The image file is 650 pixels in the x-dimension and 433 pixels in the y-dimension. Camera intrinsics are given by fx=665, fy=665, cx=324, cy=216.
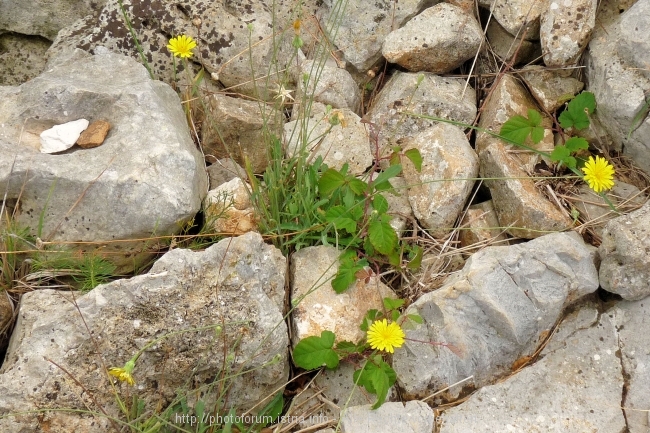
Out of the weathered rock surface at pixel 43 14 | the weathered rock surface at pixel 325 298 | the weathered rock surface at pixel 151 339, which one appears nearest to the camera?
the weathered rock surface at pixel 151 339

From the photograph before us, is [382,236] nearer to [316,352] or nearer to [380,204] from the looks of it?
[380,204]

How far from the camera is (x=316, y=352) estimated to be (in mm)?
2541

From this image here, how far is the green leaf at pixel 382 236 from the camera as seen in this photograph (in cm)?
273

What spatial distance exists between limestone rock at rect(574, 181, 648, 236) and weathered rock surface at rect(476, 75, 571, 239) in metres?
0.13

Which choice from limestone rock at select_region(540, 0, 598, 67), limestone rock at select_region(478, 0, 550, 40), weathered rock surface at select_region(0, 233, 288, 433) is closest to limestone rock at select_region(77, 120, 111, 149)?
weathered rock surface at select_region(0, 233, 288, 433)

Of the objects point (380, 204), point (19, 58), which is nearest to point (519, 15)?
point (380, 204)

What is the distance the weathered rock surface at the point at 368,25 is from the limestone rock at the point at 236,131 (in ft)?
1.92

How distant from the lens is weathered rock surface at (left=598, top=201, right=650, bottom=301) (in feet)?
8.32

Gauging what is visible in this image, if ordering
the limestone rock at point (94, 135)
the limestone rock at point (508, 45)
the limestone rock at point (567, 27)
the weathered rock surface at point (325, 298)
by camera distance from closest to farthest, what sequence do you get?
1. the weathered rock surface at point (325, 298)
2. the limestone rock at point (94, 135)
3. the limestone rock at point (567, 27)
4. the limestone rock at point (508, 45)

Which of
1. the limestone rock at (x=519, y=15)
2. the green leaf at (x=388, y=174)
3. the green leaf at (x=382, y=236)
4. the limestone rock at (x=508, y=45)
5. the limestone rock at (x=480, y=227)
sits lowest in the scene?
the limestone rock at (x=480, y=227)

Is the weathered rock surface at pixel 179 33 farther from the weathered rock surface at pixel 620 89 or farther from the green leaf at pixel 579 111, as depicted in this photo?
the weathered rock surface at pixel 620 89

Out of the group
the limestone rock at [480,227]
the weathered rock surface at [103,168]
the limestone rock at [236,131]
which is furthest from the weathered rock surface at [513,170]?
the weathered rock surface at [103,168]

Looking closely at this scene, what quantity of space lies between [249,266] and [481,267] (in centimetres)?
91

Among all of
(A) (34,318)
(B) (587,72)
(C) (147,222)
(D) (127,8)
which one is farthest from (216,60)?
(B) (587,72)
